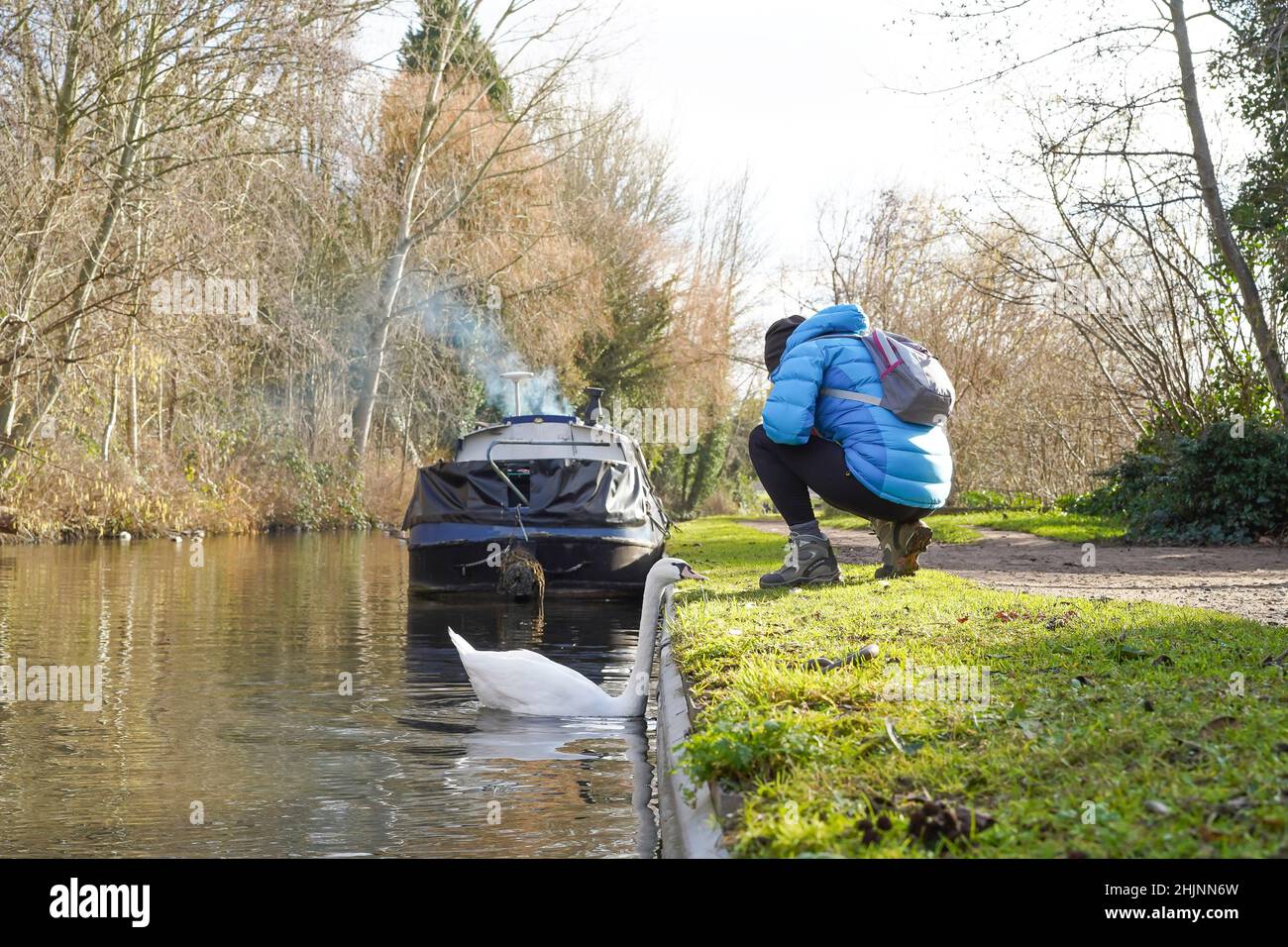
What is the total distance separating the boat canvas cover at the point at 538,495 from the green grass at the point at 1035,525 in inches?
241

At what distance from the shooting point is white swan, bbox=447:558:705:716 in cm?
785

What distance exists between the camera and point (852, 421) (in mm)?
9891

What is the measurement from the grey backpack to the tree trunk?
30.0 ft

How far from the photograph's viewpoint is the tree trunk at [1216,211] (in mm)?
17062

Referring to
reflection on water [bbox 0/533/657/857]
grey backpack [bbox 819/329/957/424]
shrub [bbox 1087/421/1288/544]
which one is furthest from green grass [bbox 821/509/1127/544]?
grey backpack [bbox 819/329/957/424]

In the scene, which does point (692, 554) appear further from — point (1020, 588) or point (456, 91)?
point (456, 91)

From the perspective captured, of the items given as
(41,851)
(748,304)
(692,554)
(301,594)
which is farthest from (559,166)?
(41,851)

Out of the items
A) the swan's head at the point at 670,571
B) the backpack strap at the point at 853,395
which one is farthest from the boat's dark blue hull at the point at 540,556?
the swan's head at the point at 670,571

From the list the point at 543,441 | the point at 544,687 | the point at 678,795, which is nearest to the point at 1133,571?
the point at 543,441

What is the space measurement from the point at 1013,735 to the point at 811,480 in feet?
18.0

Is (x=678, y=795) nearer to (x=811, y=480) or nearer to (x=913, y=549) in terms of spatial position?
(x=811, y=480)
